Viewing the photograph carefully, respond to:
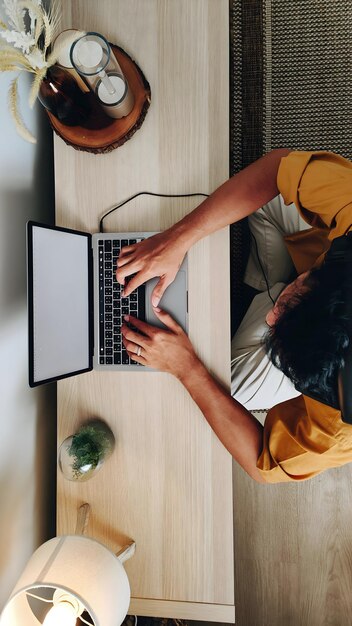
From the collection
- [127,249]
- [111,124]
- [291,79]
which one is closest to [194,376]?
[127,249]

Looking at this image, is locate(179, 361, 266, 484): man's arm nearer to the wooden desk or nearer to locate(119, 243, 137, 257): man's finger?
the wooden desk

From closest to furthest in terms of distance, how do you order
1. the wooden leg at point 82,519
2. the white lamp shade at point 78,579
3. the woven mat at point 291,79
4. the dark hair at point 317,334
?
the white lamp shade at point 78,579 < the dark hair at point 317,334 < the wooden leg at point 82,519 < the woven mat at point 291,79

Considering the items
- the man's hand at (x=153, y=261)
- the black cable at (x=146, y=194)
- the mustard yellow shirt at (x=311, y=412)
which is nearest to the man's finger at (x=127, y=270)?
the man's hand at (x=153, y=261)

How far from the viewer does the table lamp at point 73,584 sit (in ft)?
2.27

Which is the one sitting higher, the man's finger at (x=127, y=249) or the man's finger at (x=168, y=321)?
the man's finger at (x=127, y=249)

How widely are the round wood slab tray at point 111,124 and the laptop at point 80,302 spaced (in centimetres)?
19

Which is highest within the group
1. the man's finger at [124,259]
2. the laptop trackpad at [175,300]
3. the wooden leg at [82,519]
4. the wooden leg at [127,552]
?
the man's finger at [124,259]

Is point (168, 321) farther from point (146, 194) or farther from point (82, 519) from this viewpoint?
point (82, 519)

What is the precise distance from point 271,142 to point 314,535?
1302 millimetres

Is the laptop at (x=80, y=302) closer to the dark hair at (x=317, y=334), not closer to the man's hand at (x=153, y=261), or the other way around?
the man's hand at (x=153, y=261)

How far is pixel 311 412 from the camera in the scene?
0.92m

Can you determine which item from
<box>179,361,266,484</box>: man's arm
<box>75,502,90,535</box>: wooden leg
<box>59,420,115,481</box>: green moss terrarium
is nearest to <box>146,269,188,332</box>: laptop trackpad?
<box>179,361,266,484</box>: man's arm

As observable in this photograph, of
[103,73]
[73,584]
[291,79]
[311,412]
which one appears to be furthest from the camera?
[291,79]

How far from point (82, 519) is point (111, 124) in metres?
0.84
